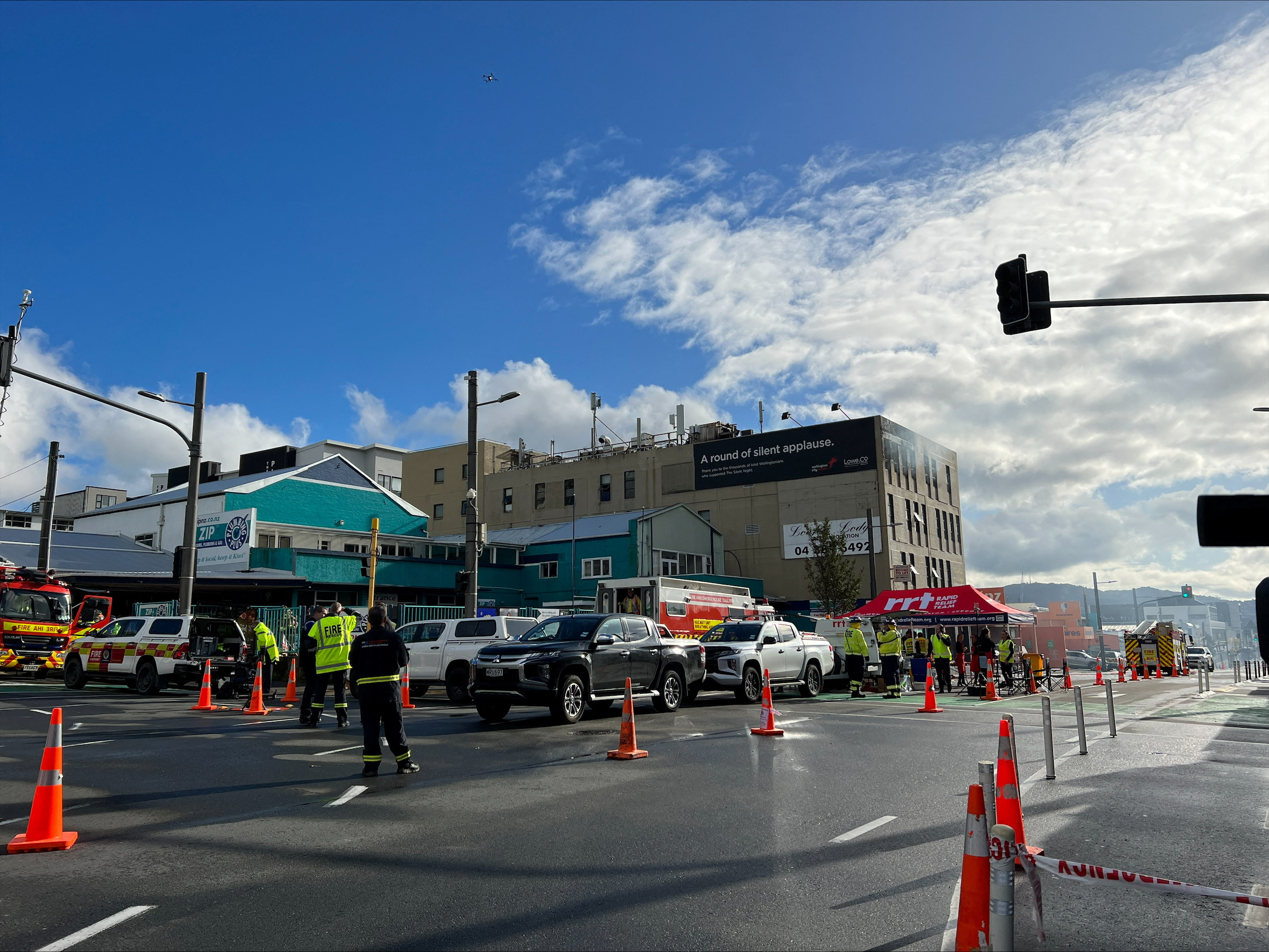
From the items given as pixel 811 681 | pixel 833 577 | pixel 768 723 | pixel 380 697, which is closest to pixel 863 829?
pixel 380 697

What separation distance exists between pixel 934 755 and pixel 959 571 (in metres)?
58.3

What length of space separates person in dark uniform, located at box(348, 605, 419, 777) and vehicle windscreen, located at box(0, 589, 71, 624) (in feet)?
71.0

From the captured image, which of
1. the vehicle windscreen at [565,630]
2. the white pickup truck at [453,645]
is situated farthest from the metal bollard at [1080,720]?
the white pickup truck at [453,645]

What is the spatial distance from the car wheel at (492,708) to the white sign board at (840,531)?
4274 centimetres

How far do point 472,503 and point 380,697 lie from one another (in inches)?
517

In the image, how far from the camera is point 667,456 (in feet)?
212

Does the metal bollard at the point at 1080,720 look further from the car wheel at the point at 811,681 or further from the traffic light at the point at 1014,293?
→ the car wheel at the point at 811,681

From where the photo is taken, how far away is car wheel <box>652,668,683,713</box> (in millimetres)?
16609

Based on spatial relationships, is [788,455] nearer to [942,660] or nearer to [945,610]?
[945,610]

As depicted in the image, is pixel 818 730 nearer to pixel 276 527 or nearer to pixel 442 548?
pixel 276 527

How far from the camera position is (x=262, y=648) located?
17.6m

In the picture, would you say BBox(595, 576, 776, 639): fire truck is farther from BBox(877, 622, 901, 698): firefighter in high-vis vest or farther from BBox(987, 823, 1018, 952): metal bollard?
BBox(987, 823, 1018, 952): metal bollard

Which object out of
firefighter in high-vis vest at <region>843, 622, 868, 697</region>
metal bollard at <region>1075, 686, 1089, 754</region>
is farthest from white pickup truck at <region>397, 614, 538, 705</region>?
metal bollard at <region>1075, 686, 1089, 754</region>

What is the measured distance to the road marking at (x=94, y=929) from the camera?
15.0 ft
